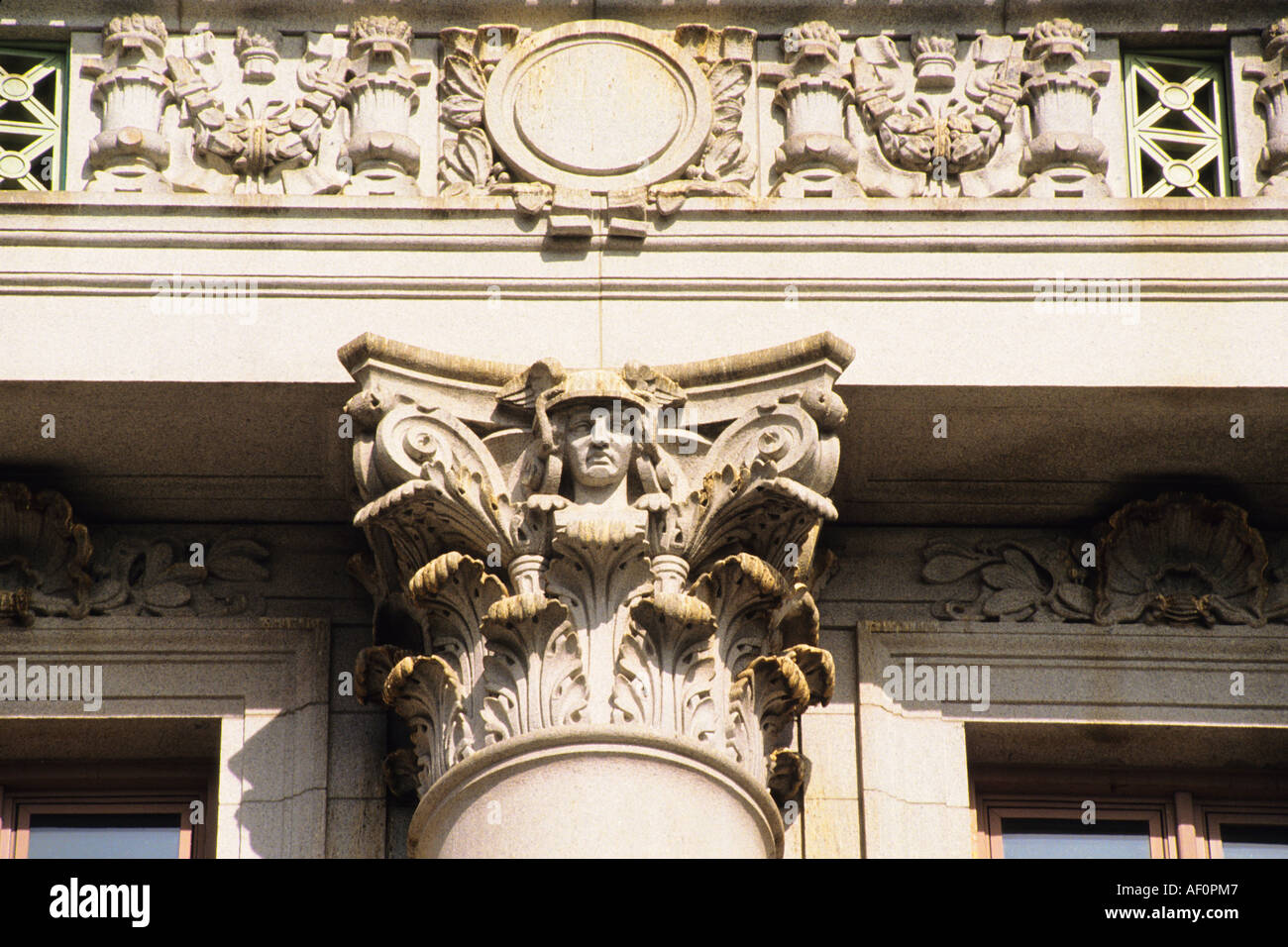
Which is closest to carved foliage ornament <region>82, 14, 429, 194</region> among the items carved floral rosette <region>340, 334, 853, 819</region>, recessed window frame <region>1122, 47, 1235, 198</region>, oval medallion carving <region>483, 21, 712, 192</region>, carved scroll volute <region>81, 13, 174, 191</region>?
carved scroll volute <region>81, 13, 174, 191</region>

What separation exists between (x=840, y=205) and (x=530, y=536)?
267 centimetres

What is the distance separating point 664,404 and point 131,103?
3536mm

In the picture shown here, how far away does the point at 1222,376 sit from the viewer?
1521 centimetres

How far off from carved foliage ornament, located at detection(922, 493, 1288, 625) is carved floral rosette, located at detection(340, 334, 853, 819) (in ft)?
4.55

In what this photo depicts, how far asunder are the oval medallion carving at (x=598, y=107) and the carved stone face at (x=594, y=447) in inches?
66.1

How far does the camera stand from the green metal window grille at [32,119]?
626 inches

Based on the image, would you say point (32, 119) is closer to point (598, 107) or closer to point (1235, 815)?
point (598, 107)

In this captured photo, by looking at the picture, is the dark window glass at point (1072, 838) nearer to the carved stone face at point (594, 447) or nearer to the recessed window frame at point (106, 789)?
the carved stone face at point (594, 447)

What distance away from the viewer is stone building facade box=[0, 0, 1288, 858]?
1474cm

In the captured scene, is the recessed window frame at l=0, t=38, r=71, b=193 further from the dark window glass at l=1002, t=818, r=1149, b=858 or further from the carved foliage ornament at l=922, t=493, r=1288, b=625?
the dark window glass at l=1002, t=818, r=1149, b=858

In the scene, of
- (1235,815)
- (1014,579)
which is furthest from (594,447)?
(1235,815)
